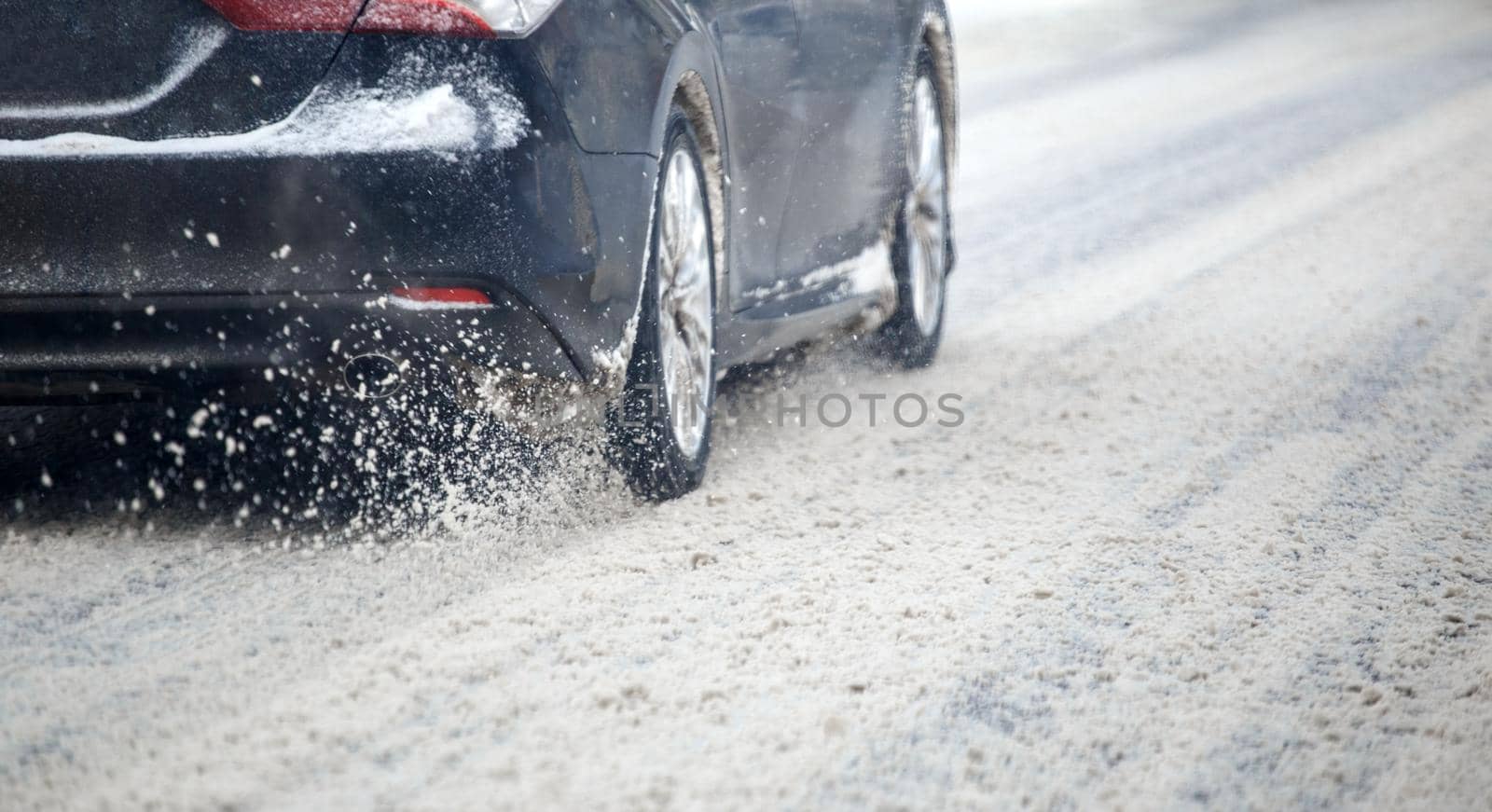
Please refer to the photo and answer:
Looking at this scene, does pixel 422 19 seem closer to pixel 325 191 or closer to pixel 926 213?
pixel 325 191

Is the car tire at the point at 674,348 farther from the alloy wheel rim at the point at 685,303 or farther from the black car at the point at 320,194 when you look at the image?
the black car at the point at 320,194

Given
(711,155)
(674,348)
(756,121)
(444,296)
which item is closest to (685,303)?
(674,348)

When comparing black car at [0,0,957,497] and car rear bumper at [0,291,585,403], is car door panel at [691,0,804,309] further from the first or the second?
car rear bumper at [0,291,585,403]

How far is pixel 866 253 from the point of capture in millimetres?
4992

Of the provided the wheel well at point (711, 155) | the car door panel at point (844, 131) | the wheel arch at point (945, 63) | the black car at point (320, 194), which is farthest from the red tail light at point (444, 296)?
the wheel arch at point (945, 63)

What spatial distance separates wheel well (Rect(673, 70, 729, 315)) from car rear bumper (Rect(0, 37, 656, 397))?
66 centimetres

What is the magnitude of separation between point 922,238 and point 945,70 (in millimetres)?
597

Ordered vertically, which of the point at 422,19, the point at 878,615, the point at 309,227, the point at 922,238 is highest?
the point at 422,19

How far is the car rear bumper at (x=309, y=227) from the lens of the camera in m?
2.96

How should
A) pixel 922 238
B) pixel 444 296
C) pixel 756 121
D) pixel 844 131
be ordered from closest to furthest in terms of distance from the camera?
pixel 444 296 < pixel 756 121 < pixel 844 131 < pixel 922 238

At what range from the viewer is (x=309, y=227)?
2.98m

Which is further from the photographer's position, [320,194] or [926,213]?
[926,213]

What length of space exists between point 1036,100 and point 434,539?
11.2 metres

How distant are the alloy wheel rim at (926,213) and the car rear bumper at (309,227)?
2.43m
